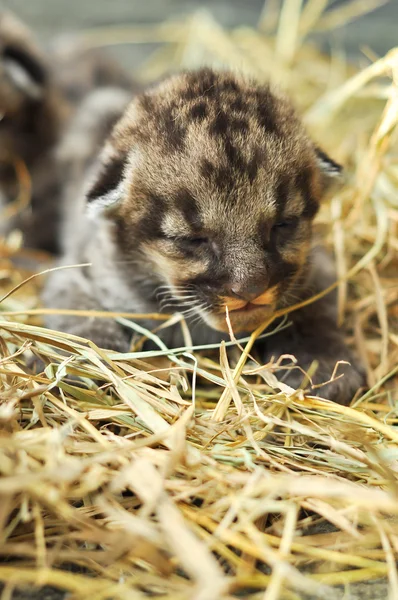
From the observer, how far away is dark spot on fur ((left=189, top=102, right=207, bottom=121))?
2.00 meters

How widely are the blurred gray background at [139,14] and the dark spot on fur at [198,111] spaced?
379 centimetres

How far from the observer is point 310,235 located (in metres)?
2.22

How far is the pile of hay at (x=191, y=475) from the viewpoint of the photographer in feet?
4.63

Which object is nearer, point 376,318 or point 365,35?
point 376,318

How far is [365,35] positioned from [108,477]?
493 centimetres

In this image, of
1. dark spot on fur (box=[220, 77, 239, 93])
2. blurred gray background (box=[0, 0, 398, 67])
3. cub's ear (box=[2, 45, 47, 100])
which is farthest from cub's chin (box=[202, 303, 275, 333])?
blurred gray background (box=[0, 0, 398, 67])

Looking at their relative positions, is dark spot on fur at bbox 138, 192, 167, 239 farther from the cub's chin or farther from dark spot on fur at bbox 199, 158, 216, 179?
the cub's chin

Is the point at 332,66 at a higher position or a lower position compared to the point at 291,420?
higher

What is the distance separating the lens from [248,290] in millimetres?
1938

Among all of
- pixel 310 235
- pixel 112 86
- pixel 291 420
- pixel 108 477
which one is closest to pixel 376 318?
pixel 310 235

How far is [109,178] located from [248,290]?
0.68m

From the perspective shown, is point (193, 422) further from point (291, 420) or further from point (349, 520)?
point (349, 520)

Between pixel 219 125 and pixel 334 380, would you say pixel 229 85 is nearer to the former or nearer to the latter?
pixel 219 125

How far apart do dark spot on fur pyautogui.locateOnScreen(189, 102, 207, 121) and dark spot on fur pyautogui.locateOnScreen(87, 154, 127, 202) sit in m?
0.31
